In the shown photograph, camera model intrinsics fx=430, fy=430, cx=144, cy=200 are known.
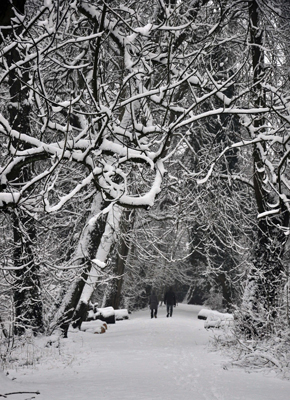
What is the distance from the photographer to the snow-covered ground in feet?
15.7

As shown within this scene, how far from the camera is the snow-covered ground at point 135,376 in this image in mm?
4785

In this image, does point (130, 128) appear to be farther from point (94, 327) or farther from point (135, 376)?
point (94, 327)

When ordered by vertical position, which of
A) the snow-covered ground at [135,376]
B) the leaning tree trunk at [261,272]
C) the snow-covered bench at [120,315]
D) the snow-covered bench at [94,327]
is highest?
the leaning tree trunk at [261,272]

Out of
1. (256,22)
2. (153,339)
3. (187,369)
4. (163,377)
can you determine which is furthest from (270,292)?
(256,22)

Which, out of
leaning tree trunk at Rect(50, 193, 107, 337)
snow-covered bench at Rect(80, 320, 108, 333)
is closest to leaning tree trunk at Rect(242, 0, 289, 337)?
leaning tree trunk at Rect(50, 193, 107, 337)

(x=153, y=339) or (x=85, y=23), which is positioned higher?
(x=85, y=23)

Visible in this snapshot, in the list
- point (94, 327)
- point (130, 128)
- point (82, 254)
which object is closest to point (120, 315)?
point (94, 327)

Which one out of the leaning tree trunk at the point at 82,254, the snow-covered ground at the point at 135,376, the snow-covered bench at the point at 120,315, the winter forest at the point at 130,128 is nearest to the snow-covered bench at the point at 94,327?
the winter forest at the point at 130,128

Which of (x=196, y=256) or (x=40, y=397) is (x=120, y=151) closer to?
(x=40, y=397)

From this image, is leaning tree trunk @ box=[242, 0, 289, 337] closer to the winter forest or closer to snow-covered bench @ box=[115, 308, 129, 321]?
the winter forest

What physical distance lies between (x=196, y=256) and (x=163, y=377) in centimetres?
1885

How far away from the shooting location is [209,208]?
Answer: 9406mm

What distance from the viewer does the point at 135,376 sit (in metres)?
5.81

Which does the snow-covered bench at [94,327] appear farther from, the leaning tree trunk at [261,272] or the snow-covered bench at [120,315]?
the snow-covered bench at [120,315]
